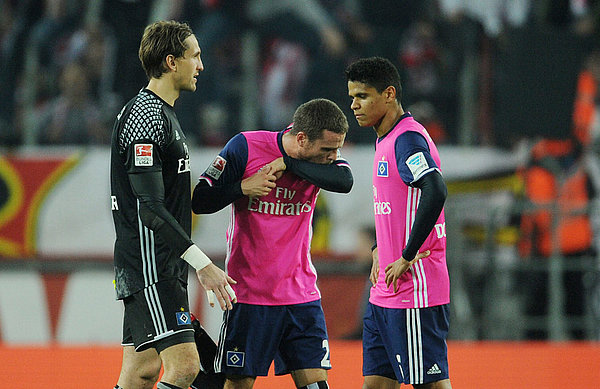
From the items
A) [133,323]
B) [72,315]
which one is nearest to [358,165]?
[72,315]

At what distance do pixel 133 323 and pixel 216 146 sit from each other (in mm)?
5363

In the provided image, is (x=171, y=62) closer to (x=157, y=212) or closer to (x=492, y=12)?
(x=157, y=212)

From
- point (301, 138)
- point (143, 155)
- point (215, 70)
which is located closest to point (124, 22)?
point (215, 70)

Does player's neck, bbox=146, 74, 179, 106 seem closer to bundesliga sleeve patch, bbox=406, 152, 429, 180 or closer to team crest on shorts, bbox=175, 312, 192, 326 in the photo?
team crest on shorts, bbox=175, 312, 192, 326

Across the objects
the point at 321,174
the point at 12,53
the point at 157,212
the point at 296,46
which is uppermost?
the point at 296,46

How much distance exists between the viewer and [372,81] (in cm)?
348

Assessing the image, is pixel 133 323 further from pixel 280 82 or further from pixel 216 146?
pixel 280 82

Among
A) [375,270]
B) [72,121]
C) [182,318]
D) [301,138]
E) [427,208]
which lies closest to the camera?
[182,318]

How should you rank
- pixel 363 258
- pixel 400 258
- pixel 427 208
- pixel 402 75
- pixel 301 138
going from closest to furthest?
pixel 427 208
pixel 400 258
pixel 301 138
pixel 363 258
pixel 402 75

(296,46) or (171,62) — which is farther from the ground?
(296,46)

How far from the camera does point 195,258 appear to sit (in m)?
2.93

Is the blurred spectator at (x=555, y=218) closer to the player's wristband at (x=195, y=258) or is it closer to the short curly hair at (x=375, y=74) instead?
the short curly hair at (x=375, y=74)

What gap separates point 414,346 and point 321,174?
83 centimetres

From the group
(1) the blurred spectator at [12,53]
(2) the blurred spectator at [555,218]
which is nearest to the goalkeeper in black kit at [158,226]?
(2) the blurred spectator at [555,218]
